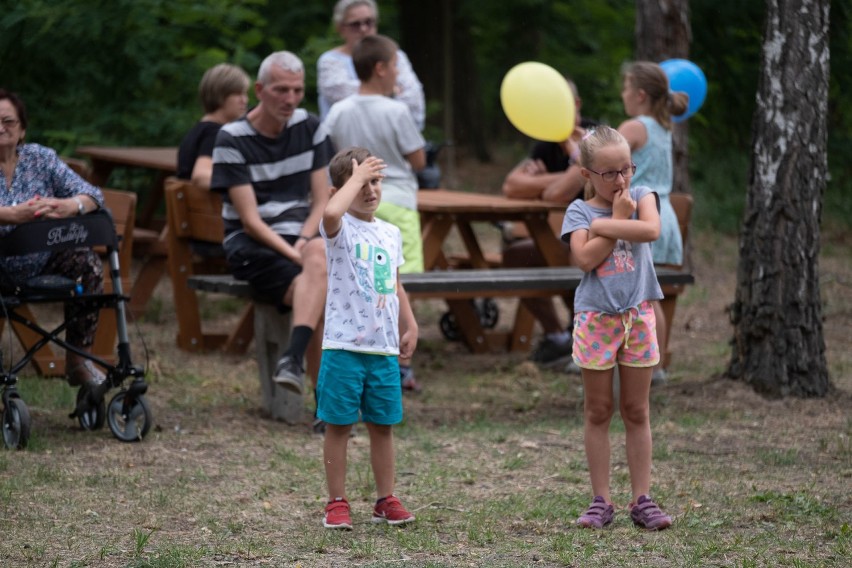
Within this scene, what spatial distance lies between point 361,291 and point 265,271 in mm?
1884

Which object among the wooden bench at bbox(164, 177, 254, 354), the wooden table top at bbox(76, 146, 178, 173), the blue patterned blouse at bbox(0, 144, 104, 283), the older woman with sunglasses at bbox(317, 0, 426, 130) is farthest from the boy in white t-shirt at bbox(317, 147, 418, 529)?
the wooden table top at bbox(76, 146, 178, 173)

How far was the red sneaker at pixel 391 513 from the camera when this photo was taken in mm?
4781

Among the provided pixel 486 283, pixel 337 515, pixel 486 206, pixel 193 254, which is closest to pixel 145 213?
pixel 193 254

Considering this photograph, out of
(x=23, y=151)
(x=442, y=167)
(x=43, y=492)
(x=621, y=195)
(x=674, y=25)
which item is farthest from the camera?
(x=442, y=167)

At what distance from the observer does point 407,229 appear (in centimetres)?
738

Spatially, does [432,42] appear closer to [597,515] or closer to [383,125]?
[383,125]

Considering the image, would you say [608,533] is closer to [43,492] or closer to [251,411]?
[43,492]

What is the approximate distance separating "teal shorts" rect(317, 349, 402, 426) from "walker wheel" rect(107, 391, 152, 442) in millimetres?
1648

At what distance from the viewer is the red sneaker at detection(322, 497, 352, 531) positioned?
470cm

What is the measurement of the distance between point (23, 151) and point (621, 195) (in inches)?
137

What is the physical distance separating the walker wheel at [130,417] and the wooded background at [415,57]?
404cm

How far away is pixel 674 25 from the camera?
10.6 metres

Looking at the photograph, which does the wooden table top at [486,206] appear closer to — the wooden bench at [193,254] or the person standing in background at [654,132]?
the person standing in background at [654,132]

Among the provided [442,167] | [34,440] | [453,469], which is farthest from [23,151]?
[442,167]
